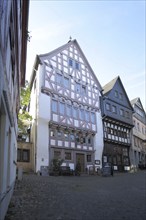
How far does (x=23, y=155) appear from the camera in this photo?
80.0 ft

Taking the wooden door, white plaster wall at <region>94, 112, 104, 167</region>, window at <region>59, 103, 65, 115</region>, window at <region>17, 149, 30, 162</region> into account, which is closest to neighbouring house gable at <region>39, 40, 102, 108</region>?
window at <region>59, 103, 65, 115</region>

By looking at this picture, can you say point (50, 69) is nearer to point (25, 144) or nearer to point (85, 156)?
point (25, 144)

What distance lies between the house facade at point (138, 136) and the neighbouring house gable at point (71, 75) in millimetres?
11073

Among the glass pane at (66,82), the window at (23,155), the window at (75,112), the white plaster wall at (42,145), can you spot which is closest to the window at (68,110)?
the window at (75,112)

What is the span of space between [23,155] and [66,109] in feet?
21.5

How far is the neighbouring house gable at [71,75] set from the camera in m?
26.5

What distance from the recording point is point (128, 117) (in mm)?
37875

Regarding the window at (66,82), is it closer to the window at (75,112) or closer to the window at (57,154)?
the window at (75,112)

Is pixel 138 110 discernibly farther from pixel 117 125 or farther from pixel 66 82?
pixel 66 82

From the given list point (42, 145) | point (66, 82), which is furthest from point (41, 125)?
point (66, 82)

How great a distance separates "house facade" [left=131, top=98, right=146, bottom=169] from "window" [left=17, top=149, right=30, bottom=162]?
1722 centimetres

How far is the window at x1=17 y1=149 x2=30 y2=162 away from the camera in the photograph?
944 inches

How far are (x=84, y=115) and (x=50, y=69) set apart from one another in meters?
6.60

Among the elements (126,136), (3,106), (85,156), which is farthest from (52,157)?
(3,106)
